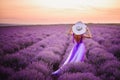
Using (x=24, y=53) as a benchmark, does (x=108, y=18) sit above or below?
above

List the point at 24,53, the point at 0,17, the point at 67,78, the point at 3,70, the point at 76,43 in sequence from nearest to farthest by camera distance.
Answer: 1. the point at 67,78
2. the point at 3,70
3. the point at 76,43
4. the point at 24,53
5. the point at 0,17

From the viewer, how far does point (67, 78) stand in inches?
199

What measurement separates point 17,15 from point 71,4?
213cm

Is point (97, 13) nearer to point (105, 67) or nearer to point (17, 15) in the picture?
point (17, 15)

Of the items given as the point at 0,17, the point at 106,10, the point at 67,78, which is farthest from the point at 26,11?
the point at 67,78

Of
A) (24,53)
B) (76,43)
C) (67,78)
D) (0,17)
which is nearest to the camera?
(67,78)

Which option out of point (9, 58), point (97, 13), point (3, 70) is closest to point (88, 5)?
point (97, 13)

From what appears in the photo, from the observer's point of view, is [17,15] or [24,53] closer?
[24,53]

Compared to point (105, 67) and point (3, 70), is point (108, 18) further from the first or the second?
point (3, 70)

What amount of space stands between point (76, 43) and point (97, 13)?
10.5ft

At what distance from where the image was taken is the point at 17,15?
9875 mm

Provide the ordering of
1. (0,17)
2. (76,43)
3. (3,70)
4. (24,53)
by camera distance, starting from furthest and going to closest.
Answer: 1. (0,17)
2. (24,53)
3. (76,43)
4. (3,70)

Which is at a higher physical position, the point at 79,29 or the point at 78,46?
the point at 79,29

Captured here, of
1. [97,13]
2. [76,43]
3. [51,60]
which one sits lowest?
[51,60]
